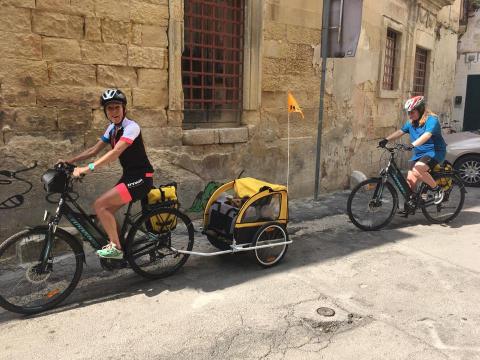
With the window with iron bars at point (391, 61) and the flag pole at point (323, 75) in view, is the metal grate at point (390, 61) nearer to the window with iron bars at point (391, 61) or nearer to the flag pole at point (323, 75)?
the window with iron bars at point (391, 61)

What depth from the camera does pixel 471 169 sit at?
29.6 feet

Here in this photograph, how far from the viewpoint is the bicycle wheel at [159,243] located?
154 inches

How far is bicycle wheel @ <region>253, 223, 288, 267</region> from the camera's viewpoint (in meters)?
4.29

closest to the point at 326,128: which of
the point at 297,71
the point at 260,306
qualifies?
the point at 297,71

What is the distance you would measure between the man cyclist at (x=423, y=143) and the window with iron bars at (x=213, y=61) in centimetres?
227

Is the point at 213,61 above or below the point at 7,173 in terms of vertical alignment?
above

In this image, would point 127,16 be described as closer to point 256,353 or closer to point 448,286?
point 256,353

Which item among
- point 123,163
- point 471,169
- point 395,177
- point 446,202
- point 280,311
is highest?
point 123,163

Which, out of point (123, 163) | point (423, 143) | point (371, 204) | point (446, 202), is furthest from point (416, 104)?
point (123, 163)

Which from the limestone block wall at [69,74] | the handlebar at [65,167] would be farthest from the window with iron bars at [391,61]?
the handlebar at [65,167]

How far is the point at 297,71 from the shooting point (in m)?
6.99

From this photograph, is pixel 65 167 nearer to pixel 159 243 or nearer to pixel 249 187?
pixel 159 243

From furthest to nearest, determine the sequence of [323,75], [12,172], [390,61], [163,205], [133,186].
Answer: [390,61]
[323,75]
[12,172]
[163,205]
[133,186]

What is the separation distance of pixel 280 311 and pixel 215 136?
3.04 m
